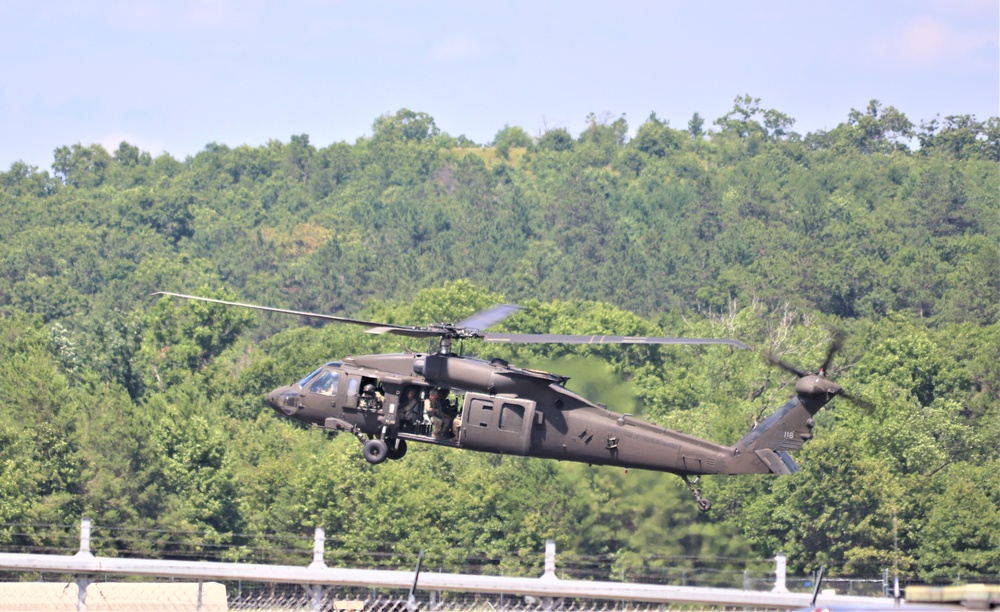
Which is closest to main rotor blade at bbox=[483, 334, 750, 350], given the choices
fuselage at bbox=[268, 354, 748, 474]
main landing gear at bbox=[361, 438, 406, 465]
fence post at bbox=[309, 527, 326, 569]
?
fuselage at bbox=[268, 354, 748, 474]

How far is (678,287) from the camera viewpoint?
544ft

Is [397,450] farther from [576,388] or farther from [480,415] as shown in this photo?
[576,388]

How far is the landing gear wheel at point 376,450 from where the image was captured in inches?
1329

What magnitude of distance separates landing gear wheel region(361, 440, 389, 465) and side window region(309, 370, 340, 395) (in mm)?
1453

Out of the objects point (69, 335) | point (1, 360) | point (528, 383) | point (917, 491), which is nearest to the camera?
point (528, 383)

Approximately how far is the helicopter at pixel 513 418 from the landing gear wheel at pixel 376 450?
0.8 inches

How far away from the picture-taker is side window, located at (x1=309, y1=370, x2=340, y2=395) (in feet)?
113

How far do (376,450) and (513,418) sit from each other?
3104mm

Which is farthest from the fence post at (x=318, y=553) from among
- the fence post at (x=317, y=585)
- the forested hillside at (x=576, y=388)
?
the forested hillside at (x=576, y=388)

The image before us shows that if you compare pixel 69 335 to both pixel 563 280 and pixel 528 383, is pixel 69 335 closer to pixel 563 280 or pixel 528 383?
pixel 563 280

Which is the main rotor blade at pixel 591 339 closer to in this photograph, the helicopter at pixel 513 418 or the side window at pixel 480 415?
the helicopter at pixel 513 418

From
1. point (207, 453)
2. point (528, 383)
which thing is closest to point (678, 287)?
point (207, 453)

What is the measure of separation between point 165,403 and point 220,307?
3548 cm

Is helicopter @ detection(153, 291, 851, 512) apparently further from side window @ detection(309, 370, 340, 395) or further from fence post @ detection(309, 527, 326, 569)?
fence post @ detection(309, 527, 326, 569)
